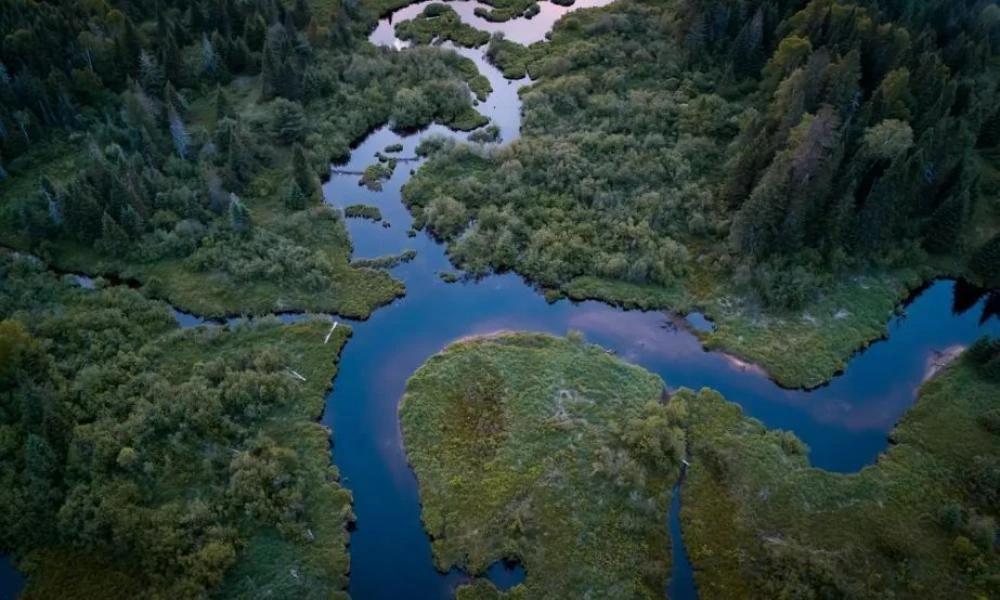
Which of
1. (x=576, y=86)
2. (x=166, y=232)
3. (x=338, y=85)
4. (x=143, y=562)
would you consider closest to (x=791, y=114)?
(x=576, y=86)

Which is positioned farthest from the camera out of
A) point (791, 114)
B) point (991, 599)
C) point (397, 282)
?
point (791, 114)

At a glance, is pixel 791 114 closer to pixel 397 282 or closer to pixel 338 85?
pixel 397 282

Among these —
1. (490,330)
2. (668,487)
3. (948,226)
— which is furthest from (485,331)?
(948,226)

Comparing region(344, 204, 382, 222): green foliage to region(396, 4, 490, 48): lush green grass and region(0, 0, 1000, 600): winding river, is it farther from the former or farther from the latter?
region(396, 4, 490, 48): lush green grass

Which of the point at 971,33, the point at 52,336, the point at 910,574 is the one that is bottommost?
the point at 910,574

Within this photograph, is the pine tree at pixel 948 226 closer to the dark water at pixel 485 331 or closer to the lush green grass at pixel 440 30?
the dark water at pixel 485 331

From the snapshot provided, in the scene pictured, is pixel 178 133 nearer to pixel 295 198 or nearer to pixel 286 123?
pixel 286 123

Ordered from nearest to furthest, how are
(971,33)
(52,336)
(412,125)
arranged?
1. (52,336)
2. (412,125)
3. (971,33)

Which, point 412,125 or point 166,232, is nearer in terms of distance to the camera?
point 166,232

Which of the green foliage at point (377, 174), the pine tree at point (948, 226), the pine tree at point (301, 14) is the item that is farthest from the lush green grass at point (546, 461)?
the pine tree at point (301, 14)
